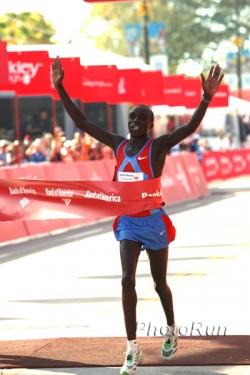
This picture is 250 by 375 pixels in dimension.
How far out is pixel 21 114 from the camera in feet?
147

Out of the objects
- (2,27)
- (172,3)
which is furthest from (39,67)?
(172,3)

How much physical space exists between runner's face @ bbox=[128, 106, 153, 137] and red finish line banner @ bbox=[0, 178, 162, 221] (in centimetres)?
49

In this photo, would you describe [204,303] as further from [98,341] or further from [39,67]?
[39,67]

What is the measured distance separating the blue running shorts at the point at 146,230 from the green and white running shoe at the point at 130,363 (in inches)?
29.9

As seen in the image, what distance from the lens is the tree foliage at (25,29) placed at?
3225 inches

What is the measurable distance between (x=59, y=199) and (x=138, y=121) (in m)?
1.32

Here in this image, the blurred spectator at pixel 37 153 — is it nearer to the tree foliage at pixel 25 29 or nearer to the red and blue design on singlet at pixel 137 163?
the red and blue design on singlet at pixel 137 163

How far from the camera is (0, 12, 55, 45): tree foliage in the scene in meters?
81.9

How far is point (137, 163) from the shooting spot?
30.6ft

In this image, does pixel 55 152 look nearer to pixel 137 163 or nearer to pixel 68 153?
pixel 68 153

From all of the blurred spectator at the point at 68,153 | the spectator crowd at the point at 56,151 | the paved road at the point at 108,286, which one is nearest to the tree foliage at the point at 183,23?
the spectator crowd at the point at 56,151

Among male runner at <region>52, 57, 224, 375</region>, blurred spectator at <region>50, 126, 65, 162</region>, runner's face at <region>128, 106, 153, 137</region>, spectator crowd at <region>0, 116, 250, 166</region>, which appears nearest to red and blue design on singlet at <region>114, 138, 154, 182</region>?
male runner at <region>52, 57, 224, 375</region>

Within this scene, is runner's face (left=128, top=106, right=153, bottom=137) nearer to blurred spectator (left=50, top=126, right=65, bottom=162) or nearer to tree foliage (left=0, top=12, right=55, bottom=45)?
blurred spectator (left=50, top=126, right=65, bottom=162)

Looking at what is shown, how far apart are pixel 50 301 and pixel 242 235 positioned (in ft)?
27.7
